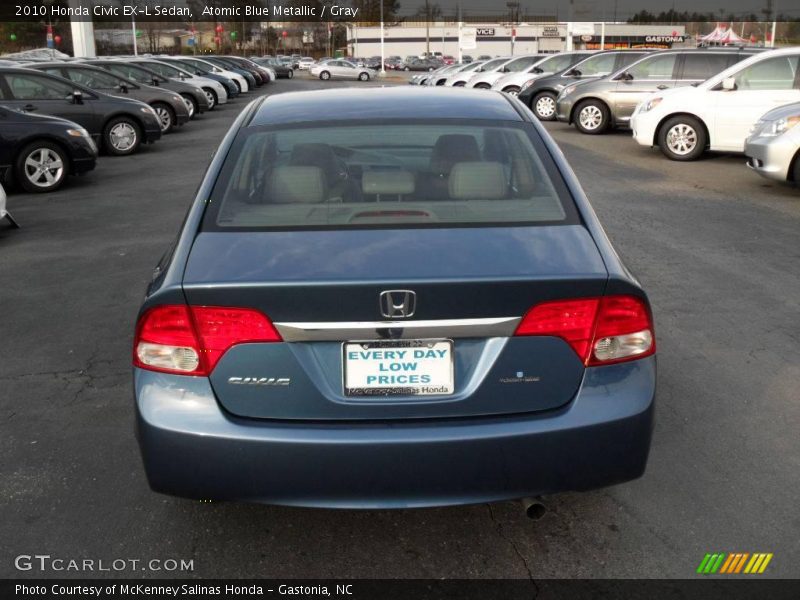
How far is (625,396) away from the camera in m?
2.86

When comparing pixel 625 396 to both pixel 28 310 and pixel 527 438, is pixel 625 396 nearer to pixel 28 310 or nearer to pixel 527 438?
pixel 527 438

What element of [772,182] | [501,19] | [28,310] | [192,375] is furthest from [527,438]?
[501,19]

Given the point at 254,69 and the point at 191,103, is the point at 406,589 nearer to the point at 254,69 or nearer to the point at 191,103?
the point at 191,103

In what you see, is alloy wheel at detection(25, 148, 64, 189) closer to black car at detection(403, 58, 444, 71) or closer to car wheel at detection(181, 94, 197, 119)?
car wheel at detection(181, 94, 197, 119)

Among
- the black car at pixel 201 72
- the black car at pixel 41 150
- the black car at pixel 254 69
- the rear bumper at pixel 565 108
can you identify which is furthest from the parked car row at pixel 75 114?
the black car at pixel 254 69

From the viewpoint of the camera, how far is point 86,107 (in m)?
15.2

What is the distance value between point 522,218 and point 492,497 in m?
1.02

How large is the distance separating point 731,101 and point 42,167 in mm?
10235

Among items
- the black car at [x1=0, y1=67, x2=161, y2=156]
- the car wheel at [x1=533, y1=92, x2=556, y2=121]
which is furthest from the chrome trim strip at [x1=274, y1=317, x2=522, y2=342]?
the car wheel at [x1=533, y1=92, x2=556, y2=121]

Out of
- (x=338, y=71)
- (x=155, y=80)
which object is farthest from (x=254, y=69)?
(x=155, y=80)

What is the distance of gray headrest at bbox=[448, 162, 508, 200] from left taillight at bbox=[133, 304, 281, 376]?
1.07 meters

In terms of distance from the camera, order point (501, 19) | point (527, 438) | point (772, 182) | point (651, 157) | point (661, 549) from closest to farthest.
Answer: point (527, 438)
point (661, 549)
point (772, 182)
point (651, 157)
point (501, 19)

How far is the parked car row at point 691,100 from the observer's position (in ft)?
36.0

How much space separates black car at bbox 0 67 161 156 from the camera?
1406cm
